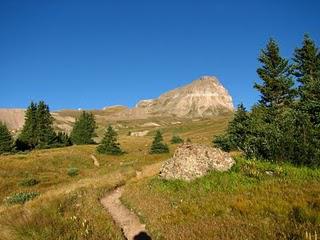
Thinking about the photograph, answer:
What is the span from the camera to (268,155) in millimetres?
23812

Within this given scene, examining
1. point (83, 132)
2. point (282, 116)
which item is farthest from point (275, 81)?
point (83, 132)

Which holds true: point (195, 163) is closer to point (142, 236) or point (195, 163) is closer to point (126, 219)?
point (126, 219)

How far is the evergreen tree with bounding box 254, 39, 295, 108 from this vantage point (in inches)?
1471

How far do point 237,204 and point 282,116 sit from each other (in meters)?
22.3

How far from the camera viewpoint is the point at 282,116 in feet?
111

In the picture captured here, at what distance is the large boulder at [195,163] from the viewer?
21.3m

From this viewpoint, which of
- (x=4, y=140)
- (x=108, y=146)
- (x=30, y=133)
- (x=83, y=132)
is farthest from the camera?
(x=83, y=132)

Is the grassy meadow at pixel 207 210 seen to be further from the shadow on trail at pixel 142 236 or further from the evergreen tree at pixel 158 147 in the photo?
the evergreen tree at pixel 158 147

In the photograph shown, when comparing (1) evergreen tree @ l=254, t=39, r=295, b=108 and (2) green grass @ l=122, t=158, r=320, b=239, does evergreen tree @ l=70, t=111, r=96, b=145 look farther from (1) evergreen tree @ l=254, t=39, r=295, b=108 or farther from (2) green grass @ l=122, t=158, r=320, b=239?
(2) green grass @ l=122, t=158, r=320, b=239

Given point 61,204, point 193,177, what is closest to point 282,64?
point 193,177

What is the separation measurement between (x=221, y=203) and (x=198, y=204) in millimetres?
925

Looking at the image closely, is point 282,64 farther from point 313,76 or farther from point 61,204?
point 61,204

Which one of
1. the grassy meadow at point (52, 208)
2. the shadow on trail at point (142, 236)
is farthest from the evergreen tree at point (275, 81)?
the shadow on trail at point (142, 236)

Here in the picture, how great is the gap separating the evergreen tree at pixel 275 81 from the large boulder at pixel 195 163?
1722 centimetres
